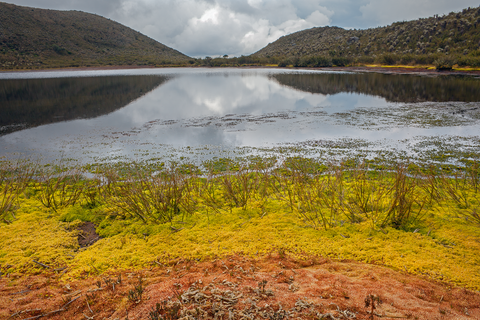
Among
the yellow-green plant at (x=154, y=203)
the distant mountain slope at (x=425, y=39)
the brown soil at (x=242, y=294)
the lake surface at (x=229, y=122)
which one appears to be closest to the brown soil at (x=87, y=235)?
the yellow-green plant at (x=154, y=203)

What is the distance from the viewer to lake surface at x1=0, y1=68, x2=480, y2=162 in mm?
11859

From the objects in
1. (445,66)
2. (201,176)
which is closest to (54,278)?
(201,176)

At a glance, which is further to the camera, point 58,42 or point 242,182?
point 58,42

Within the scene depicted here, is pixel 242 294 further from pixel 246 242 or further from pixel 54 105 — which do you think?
pixel 54 105

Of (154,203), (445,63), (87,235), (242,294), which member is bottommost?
(87,235)

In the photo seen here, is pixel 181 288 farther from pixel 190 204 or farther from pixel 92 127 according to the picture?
pixel 92 127

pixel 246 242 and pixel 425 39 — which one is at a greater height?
pixel 425 39

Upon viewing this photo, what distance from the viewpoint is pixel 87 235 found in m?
5.15

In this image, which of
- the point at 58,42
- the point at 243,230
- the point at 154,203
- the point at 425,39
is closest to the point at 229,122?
the point at 154,203

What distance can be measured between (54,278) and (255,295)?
2.92 m

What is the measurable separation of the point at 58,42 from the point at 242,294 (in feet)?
414

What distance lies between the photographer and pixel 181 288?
10.5 ft

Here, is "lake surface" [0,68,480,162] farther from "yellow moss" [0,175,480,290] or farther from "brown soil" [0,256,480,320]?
"brown soil" [0,256,480,320]

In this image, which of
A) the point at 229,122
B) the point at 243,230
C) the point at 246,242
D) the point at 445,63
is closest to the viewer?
the point at 246,242
